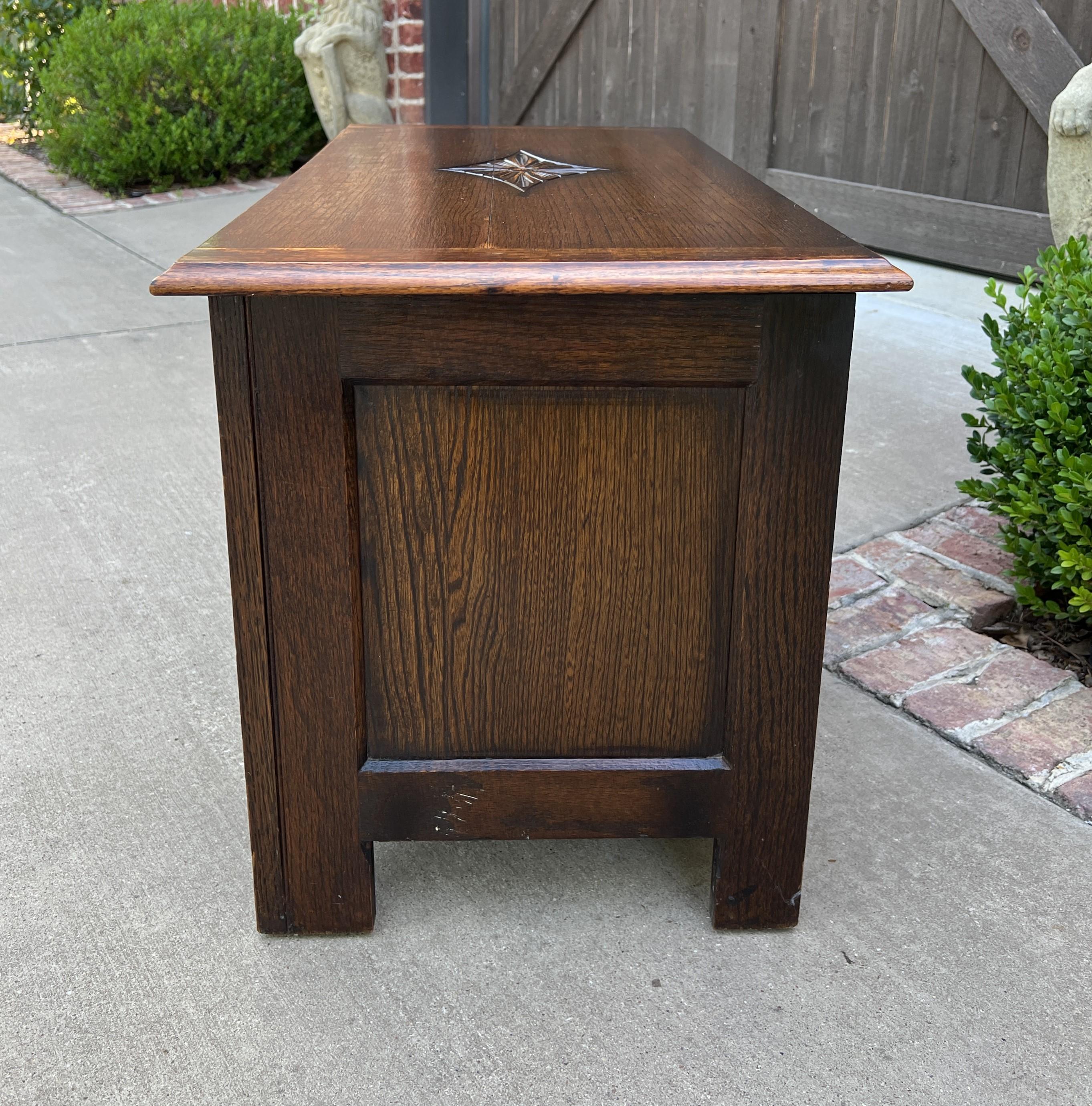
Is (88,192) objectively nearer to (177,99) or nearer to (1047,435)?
(177,99)

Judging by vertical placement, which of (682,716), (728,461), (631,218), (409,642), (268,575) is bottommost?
(682,716)

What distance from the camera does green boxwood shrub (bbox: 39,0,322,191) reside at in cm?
630

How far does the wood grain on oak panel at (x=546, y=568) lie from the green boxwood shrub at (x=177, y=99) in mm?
5482

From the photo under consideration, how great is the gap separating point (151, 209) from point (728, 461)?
5449 mm

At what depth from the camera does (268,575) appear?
60.0 inches

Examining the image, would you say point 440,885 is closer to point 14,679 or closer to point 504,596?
point 504,596

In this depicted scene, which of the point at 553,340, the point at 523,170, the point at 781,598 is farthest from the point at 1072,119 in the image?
the point at 553,340

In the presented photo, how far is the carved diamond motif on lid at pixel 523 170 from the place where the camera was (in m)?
1.90

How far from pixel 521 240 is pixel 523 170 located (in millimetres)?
612

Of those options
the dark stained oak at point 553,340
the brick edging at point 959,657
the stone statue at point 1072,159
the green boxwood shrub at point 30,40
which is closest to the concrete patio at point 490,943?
the brick edging at point 959,657

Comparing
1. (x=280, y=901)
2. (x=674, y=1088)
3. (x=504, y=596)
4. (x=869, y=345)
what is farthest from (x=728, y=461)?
(x=869, y=345)

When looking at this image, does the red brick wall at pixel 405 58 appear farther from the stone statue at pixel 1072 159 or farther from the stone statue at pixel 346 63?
the stone statue at pixel 1072 159

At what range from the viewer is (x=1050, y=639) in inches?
99.1

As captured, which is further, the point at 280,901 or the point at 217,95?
the point at 217,95
